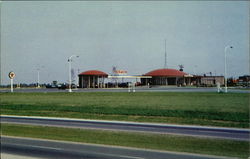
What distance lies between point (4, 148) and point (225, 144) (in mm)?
8622

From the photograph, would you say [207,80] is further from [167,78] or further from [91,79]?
[91,79]

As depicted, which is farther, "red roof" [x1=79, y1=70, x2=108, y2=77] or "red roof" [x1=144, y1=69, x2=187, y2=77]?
"red roof" [x1=144, y1=69, x2=187, y2=77]

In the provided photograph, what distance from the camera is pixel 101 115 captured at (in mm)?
28188

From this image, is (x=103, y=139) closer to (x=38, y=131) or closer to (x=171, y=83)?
(x=38, y=131)

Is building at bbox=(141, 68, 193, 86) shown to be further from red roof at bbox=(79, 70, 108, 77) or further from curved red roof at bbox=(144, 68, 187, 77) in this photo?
red roof at bbox=(79, 70, 108, 77)

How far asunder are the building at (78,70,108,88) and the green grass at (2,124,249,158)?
75.3 metres

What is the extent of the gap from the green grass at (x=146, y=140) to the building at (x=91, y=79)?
247 ft

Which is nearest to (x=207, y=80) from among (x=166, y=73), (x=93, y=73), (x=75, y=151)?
(x=166, y=73)

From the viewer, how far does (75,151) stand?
1261 centimetres

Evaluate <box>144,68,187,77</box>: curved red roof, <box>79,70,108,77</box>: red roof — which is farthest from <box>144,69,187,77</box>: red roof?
<box>79,70,108,77</box>: red roof

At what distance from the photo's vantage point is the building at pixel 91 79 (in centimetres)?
9512

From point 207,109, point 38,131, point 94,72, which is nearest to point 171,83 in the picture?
point 94,72

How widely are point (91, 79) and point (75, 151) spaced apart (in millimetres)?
83632

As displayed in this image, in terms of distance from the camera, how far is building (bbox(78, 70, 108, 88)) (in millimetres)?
95125
